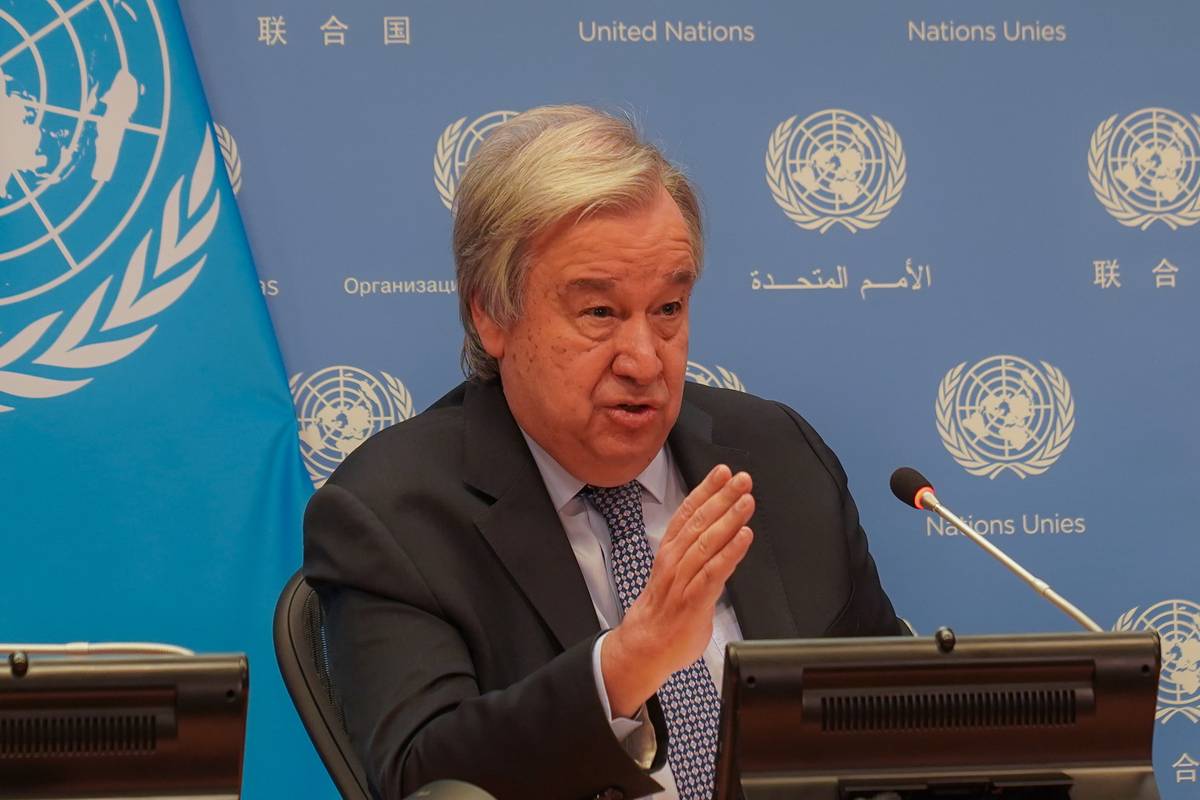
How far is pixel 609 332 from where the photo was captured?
7.34 feet

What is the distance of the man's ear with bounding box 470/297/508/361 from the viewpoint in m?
2.35

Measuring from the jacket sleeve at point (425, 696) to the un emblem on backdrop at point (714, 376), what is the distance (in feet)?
3.54

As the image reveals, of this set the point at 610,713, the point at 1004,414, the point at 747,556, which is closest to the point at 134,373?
the point at 747,556

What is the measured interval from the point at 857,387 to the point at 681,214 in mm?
942

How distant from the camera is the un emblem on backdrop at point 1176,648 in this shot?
3209 millimetres

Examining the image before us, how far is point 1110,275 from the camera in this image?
317 cm

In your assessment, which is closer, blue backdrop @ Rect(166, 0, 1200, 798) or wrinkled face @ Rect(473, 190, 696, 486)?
wrinkled face @ Rect(473, 190, 696, 486)

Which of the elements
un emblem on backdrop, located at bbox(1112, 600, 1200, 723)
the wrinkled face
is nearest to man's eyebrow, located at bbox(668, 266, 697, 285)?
the wrinkled face

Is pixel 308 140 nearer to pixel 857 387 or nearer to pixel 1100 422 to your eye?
pixel 857 387

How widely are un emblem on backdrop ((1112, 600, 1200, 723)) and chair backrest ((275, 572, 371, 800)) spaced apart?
1.82m

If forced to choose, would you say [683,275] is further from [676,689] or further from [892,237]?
[892,237]

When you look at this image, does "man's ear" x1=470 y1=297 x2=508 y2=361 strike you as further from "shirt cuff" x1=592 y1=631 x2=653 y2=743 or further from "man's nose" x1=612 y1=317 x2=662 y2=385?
"shirt cuff" x1=592 y1=631 x2=653 y2=743

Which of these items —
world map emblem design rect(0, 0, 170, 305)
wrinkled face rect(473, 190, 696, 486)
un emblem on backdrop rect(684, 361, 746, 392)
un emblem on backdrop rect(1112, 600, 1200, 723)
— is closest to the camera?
wrinkled face rect(473, 190, 696, 486)

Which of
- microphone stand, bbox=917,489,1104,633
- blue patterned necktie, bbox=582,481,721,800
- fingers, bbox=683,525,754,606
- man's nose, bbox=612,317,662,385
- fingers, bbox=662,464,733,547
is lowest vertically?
blue patterned necktie, bbox=582,481,721,800
